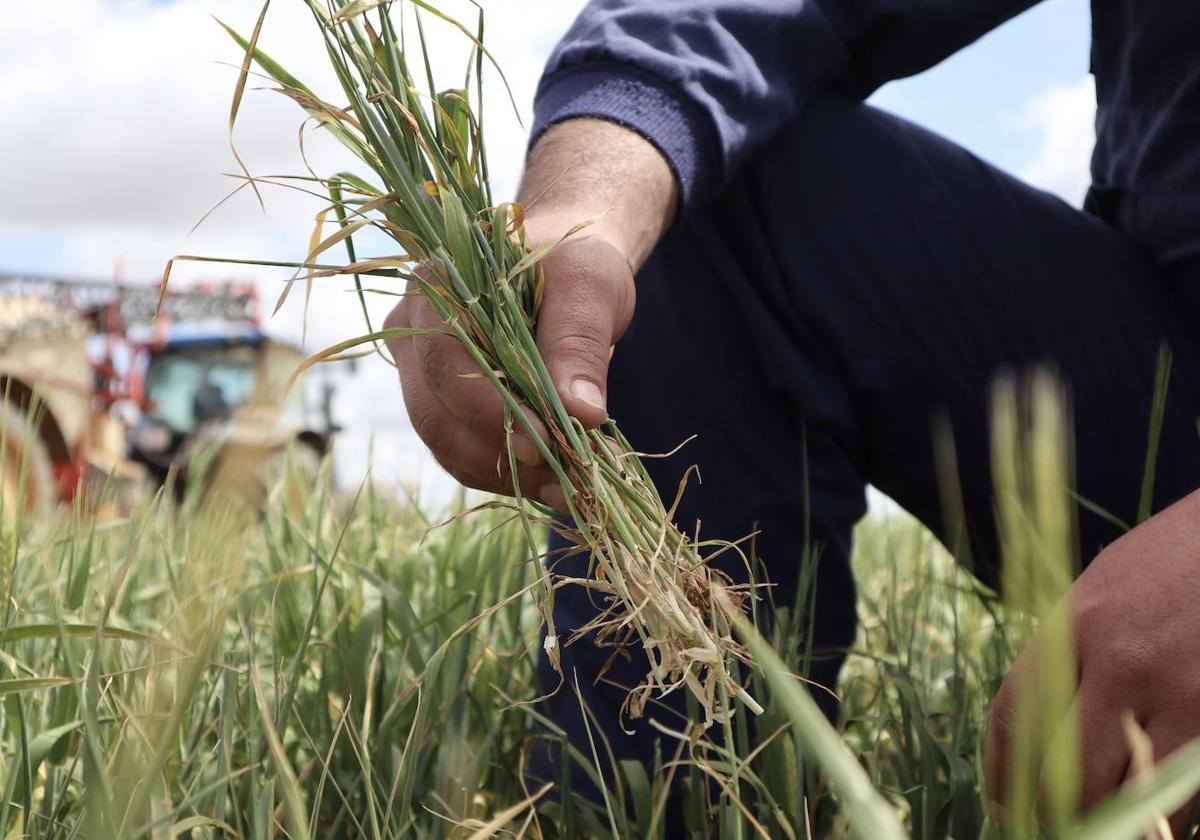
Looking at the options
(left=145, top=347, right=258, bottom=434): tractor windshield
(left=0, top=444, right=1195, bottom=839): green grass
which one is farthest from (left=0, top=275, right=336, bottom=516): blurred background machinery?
(left=0, top=444, right=1195, bottom=839): green grass

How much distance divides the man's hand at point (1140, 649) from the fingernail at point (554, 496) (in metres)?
0.27

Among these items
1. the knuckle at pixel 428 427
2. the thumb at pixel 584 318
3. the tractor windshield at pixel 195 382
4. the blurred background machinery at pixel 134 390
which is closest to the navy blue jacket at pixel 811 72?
the thumb at pixel 584 318

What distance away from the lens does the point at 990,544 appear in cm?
112

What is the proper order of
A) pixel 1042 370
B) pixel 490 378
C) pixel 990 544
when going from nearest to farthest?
1. pixel 490 378
2. pixel 1042 370
3. pixel 990 544

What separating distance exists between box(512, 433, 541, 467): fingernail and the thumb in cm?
3

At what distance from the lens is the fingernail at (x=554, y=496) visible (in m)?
0.64

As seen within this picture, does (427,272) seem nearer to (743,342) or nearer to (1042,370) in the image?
(743,342)

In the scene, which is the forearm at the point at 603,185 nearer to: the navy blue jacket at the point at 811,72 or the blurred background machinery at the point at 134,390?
the navy blue jacket at the point at 811,72

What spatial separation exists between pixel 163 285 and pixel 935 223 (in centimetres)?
77

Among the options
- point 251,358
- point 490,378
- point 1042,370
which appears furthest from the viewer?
point 251,358

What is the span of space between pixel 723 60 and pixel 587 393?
1.55 feet

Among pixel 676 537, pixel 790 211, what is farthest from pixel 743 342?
pixel 676 537

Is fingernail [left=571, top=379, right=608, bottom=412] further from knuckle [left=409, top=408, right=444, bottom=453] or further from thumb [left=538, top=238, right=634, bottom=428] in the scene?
knuckle [left=409, top=408, right=444, bottom=453]

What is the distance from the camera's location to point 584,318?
2.13 feet
